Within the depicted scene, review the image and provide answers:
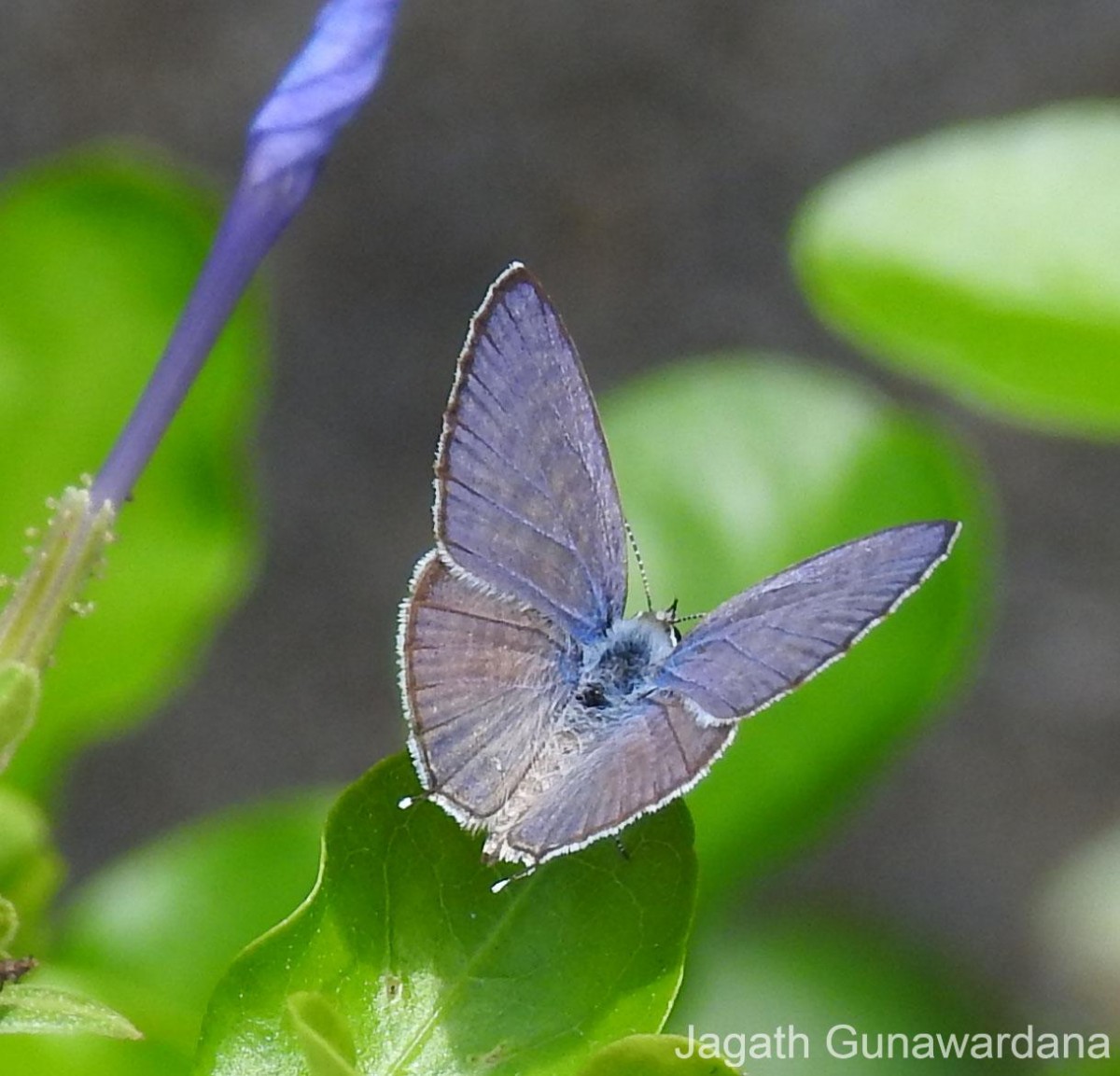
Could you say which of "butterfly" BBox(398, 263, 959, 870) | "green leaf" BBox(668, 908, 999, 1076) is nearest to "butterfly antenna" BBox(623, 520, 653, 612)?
"butterfly" BBox(398, 263, 959, 870)

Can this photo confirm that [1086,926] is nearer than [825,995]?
No

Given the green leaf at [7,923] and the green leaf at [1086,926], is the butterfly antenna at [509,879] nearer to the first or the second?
the green leaf at [7,923]

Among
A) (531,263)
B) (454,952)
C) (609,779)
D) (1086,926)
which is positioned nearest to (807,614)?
(609,779)

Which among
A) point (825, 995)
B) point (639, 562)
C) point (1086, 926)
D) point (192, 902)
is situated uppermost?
point (639, 562)

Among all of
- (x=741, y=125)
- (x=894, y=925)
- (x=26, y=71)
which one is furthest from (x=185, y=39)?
(x=894, y=925)

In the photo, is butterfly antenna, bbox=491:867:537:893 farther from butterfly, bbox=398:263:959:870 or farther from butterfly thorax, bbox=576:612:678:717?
butterfly thorax, bbox=576:612:678:717

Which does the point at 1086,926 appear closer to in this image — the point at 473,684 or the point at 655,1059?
the point at 473,684

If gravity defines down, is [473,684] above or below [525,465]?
below
